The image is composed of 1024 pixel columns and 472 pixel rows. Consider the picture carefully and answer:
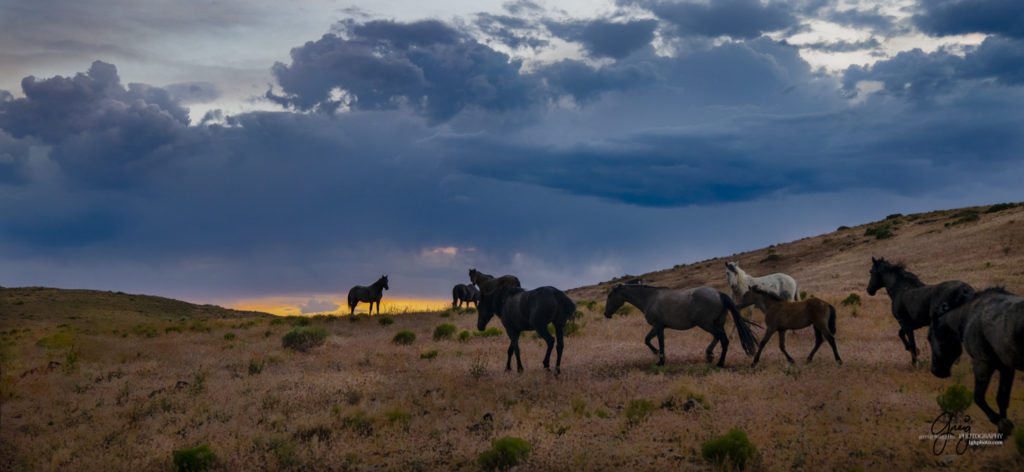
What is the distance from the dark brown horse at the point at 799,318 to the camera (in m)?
14.5

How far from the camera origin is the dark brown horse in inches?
570

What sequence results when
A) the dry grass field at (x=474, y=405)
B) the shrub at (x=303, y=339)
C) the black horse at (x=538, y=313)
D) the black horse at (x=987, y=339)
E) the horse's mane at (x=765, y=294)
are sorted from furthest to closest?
the shrub at (x=303, y=339)
the horse's mane at (x=765, y=294)
the black horse at (x=538, y=313)
the dry grass field at (x=474, y=405)
the black horse at (x=987, y=339)

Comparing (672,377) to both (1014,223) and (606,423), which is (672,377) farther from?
(1014,223)

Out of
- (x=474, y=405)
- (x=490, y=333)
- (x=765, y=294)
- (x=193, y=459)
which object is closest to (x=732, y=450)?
(x=474, y=405)

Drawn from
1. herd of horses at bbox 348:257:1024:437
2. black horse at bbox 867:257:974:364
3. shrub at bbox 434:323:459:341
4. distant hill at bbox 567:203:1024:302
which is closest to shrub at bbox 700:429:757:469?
herd of horses at bbox 348:257:1024:437

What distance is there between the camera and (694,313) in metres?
14.8

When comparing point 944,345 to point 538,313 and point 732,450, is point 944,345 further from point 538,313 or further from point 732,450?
point 538,313

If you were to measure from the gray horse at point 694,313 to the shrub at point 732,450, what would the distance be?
20.5 feet

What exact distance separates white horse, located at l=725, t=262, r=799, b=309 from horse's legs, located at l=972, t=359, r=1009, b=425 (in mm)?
11326

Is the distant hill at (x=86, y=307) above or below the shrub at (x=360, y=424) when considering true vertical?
above

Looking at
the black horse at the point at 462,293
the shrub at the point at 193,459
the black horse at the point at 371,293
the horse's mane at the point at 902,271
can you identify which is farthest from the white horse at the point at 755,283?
the black horse at the point at 371,293

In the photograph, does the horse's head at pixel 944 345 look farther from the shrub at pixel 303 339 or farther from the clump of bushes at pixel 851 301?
the shrub at pixel 303 339

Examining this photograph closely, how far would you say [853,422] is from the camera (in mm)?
9641

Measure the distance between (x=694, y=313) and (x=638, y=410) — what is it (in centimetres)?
485
